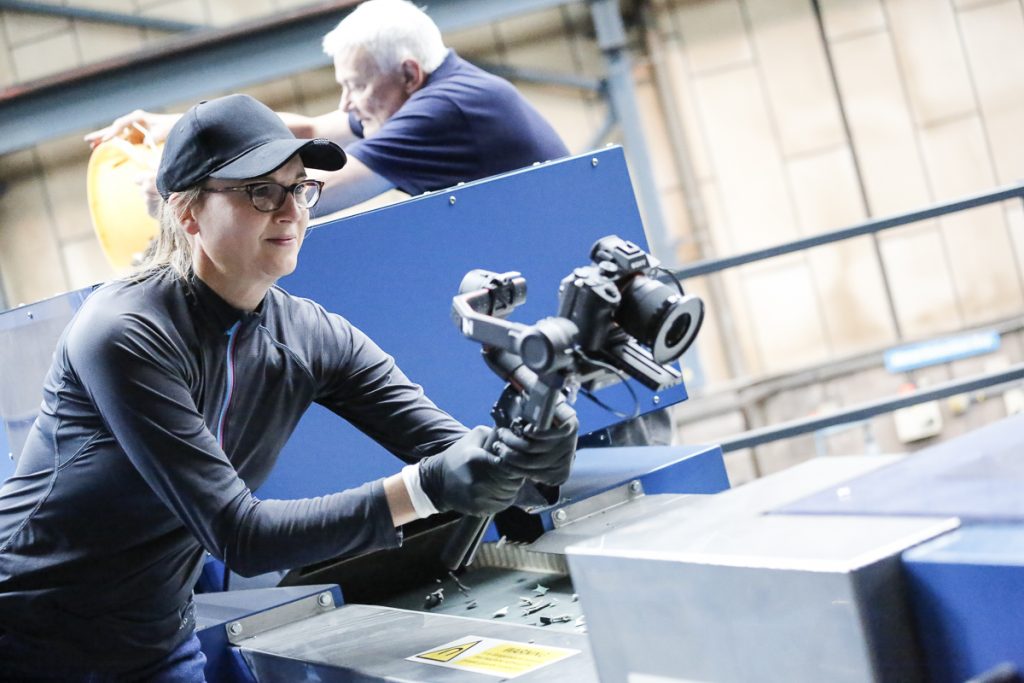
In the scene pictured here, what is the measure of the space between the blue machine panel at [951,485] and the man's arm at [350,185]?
147cm

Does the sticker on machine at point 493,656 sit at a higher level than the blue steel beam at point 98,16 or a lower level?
lower

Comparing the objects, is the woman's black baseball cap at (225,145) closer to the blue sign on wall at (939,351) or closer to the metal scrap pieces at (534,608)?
the metal scrap pieces at (534,608)

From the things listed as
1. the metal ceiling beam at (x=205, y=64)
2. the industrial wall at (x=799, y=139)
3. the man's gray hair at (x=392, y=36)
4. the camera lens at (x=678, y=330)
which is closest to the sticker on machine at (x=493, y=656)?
the camera lens at (x=678, y=330)

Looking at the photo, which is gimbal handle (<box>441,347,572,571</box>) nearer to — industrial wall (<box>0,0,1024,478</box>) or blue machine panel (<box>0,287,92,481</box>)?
blue machine panel (<box>0,287,92,481</box>)

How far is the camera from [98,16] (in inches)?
211

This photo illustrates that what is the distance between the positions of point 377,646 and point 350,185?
107 cm

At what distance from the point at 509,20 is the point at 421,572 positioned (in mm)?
3646

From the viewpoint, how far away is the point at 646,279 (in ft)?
3.83

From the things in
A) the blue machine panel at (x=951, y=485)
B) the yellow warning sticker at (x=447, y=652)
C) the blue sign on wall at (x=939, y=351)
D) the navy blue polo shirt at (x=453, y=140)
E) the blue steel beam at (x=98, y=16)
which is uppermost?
the blue steel beam at (x=98, y=16)

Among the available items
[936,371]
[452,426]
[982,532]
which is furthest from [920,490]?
[936,371]

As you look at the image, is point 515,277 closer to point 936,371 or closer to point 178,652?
point 178,652

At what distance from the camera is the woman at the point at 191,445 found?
4.65 ft

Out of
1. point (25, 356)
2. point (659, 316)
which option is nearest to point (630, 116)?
point (25, 356)

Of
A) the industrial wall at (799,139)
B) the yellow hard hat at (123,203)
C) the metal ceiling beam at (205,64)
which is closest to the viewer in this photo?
the yellow hard hat at (123,203)
